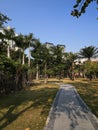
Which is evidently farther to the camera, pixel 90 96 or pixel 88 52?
pixel 88 52

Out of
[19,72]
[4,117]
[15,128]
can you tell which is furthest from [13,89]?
[15,128]

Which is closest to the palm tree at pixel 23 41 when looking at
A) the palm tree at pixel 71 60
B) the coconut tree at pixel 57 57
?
the coconut tree at pixel 57 57

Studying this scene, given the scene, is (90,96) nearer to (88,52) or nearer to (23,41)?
(23,41)

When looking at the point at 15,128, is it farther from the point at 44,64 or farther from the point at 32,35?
the point at 44,64

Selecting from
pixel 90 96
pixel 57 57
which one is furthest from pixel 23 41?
pixel 90 96

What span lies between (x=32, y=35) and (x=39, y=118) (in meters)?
45.5

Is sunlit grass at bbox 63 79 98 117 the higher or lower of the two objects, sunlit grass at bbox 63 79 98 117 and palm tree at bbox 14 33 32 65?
the lower

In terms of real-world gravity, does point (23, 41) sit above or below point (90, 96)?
above

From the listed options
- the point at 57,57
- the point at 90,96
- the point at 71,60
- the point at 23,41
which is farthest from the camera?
the point at 71,60

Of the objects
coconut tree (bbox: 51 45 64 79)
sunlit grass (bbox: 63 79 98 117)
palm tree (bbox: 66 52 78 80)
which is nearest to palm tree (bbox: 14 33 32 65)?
coconut tree (bbox: 51 45 64 79)

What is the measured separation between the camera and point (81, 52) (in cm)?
8488

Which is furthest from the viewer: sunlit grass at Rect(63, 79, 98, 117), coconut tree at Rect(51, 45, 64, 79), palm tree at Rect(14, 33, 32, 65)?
coconut tree at Rect(51, 45, 64, 79)

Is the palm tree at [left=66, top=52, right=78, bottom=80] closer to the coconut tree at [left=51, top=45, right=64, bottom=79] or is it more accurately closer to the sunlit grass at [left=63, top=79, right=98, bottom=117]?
the coconut tree at [left=51, top=45, right=64, bottom=79]

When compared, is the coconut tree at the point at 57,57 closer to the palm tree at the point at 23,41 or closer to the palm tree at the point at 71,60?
the palm tree at the point at 71,60
